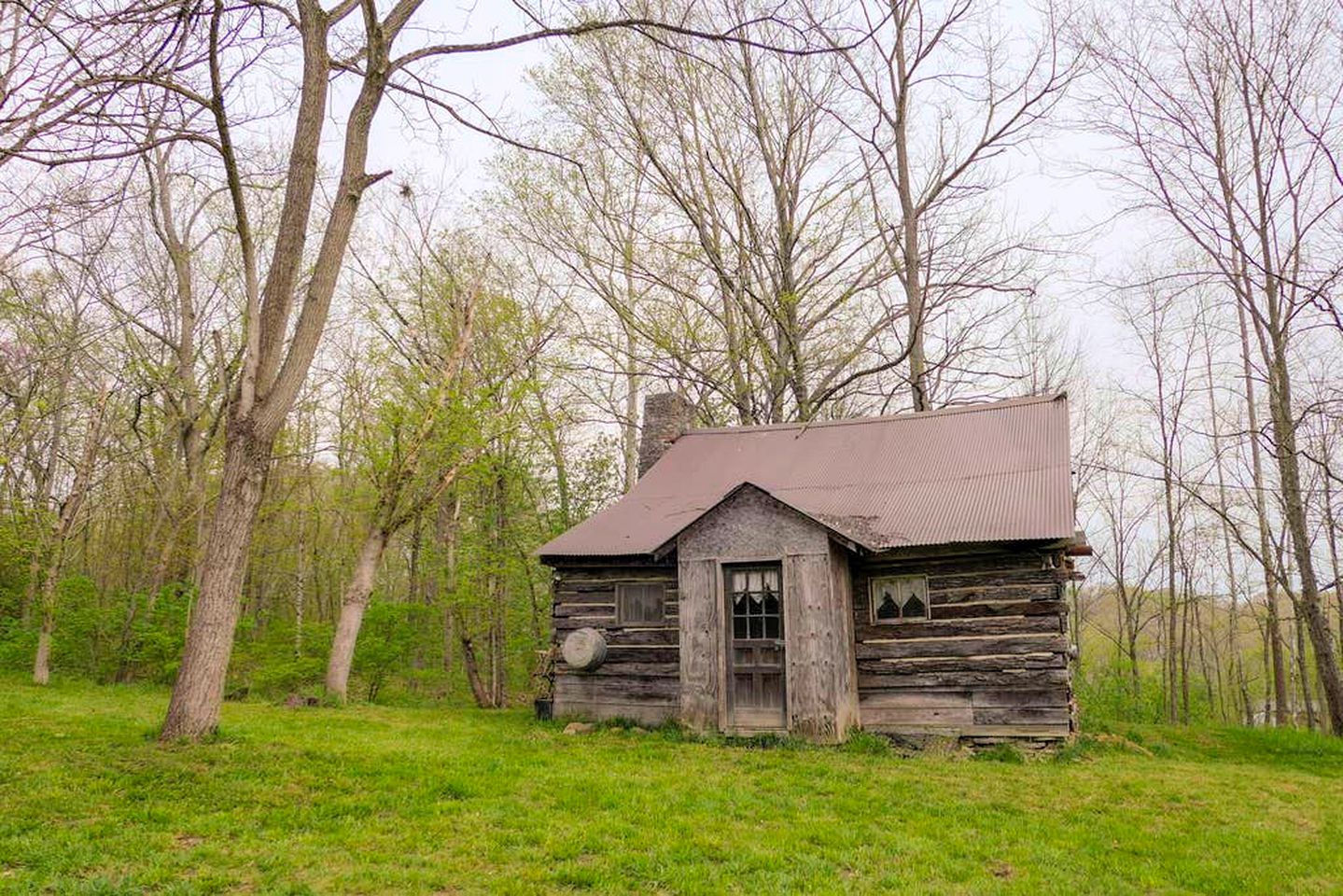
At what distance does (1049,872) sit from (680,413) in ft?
39.3

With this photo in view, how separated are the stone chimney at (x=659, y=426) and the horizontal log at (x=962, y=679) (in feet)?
21.6

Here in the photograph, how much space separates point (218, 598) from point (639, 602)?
252 inches

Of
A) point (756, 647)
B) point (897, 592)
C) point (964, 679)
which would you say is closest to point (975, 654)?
point (964, 679)

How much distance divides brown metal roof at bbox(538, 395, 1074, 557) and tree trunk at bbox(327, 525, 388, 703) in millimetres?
3622

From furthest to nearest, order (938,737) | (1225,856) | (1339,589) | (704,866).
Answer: (1339,589)
(938,737)
(1225,856)
(704,866)

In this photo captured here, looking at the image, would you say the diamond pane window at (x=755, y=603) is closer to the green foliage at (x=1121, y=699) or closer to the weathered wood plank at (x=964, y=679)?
the weathered wood plank at (x=964, y=679)

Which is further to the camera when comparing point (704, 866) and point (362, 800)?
point (362, 800)

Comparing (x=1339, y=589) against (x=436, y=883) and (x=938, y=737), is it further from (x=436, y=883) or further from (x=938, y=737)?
(x=436, y=883)

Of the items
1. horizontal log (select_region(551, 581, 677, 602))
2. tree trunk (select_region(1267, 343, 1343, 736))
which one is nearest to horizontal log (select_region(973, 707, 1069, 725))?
horizontal log (select_region(551, 581, 677, 602))

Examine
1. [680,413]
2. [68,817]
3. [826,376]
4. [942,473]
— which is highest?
[826,376]

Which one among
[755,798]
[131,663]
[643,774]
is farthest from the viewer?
[131,663]

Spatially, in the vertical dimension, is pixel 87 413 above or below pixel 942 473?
above

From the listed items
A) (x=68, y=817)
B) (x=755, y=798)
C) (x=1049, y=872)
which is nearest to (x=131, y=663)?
(x=68, y=817)

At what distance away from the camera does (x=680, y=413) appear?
16953mm
